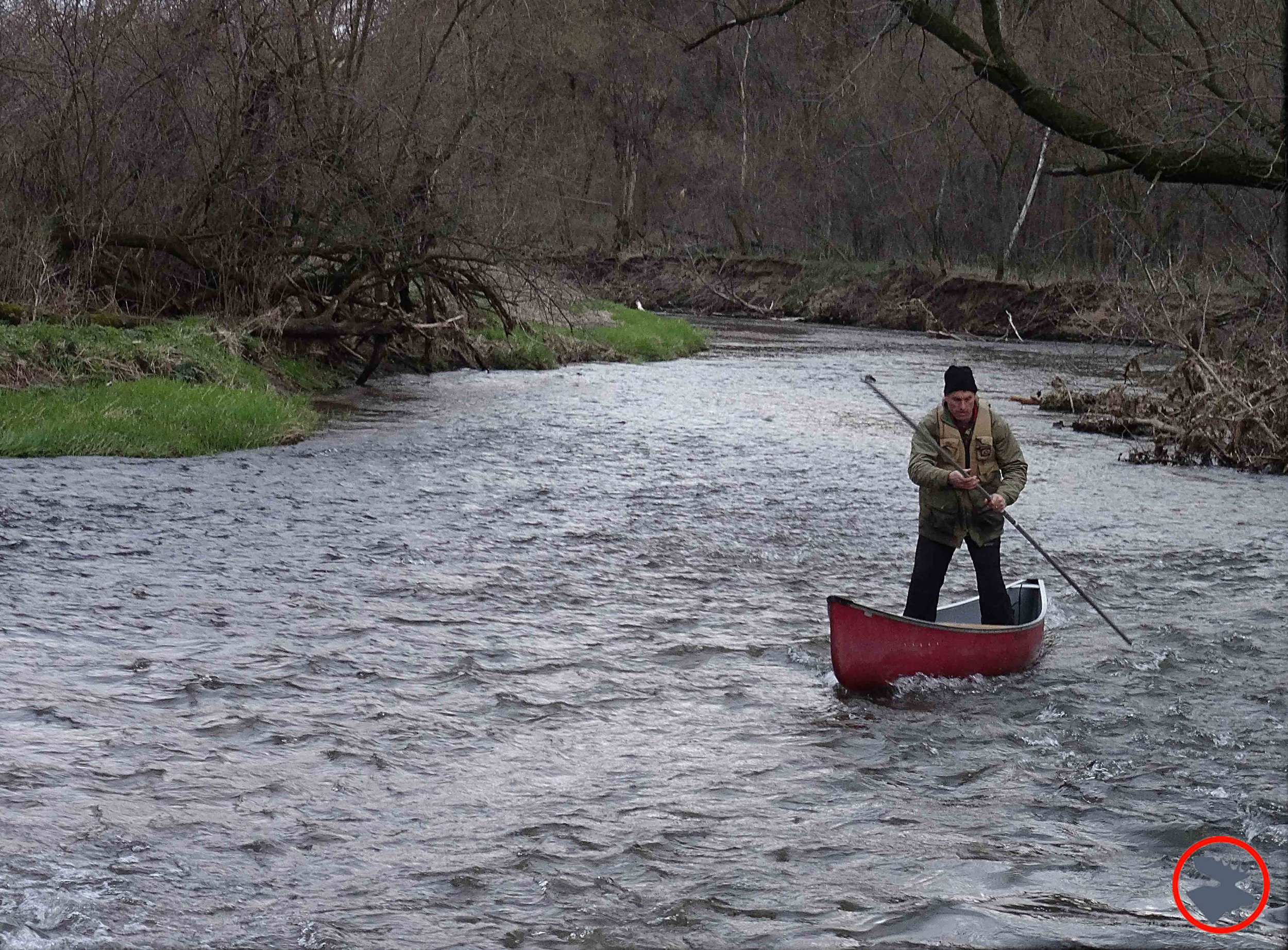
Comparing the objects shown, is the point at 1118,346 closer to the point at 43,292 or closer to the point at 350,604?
the point at 43,292

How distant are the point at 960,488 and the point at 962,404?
53 centimetres

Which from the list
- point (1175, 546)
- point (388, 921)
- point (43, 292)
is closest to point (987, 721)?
point (388, 921)

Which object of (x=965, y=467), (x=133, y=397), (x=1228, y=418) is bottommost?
(x=133, y=397)

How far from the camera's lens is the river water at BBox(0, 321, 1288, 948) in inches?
223

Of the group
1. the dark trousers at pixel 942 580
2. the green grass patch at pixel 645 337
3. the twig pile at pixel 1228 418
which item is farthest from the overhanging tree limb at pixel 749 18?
the green grass patch at pixel 645 337

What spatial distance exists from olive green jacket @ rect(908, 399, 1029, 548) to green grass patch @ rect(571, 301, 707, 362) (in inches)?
965

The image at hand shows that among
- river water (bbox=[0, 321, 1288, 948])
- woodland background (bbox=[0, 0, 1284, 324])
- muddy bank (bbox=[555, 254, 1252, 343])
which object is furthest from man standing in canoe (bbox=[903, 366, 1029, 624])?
muddy bank (bbox=[555, 254, 1252, 343])

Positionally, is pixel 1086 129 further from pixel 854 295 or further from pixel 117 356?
pixel 854 295

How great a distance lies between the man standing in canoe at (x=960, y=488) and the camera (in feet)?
28.8

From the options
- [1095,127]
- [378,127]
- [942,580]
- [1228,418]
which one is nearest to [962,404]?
[942,580]

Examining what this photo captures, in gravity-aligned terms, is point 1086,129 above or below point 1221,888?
above

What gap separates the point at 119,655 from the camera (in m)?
8.76

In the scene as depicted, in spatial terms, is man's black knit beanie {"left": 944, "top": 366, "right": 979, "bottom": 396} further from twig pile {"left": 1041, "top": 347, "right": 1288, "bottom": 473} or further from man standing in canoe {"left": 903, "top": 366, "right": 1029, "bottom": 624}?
twig pile {"left": 1041, "top": 347, "right": 1288, "bottom": 473}

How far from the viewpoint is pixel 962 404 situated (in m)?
8.84
